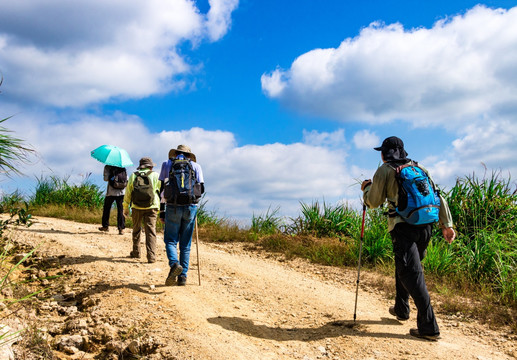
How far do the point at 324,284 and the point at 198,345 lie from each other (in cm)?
369

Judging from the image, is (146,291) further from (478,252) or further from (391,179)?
(478,252)

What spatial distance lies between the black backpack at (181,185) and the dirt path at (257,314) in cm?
144

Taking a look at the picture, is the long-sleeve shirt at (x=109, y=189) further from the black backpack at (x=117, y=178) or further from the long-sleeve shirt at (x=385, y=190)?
the long-sleeve shirt at (x=385, y=190)

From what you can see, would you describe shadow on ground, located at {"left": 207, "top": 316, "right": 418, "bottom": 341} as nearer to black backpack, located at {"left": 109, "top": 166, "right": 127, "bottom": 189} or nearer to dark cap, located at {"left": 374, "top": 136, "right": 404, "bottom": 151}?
dark cap, located at {"left": 374, "top": 136, "right": 404, "bottom": 151}

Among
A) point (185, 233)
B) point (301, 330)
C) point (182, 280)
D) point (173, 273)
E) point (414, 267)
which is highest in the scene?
point (185, 233)

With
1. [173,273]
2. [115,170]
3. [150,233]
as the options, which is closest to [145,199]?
[150,233]

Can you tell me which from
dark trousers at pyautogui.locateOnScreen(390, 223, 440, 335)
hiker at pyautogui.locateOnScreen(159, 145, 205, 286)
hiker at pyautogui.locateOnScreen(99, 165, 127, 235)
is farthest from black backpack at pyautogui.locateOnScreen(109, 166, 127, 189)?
dark trousers at pyautogui.locateOnScreen(390, 223, 440, 335)

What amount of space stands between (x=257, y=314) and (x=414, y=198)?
2.75m

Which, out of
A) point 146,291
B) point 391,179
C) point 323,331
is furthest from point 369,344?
point 146,291

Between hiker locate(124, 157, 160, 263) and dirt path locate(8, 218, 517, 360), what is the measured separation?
0.57 metres

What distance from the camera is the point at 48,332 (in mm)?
5672

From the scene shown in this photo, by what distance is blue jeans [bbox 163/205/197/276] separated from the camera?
6906 mm

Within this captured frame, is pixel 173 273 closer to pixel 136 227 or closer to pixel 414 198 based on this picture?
pixel 136 227

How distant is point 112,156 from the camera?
11.2 meters
